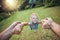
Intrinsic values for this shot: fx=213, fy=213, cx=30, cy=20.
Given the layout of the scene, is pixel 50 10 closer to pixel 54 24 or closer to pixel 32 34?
pixel 54 24

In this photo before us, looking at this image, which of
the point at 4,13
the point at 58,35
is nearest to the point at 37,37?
the point at 58,35

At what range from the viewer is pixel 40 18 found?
3670 mm

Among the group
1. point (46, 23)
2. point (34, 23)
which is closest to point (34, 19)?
point (34, 23)

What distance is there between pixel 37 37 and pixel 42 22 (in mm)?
276

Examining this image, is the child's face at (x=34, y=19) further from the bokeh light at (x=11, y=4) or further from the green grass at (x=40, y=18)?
the bokeh light at (x=11, y=4)

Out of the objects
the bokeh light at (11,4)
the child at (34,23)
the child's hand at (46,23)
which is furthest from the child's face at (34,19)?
the bokeh light at (11,4)

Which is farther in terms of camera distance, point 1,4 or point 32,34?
point 1,4

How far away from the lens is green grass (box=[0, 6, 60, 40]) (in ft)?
11.7

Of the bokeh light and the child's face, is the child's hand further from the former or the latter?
the bokeh light

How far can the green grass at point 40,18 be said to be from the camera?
3564 millimetres

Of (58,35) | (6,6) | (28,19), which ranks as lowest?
(58,35)

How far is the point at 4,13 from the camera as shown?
379 centimetres

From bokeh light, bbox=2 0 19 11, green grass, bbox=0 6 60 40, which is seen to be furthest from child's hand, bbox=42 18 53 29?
bokeh light, bbox=2 0 19 11

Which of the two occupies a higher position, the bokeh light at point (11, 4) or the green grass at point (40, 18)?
the bokeh light at point (11, 4)
